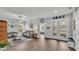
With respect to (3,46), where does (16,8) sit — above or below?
above

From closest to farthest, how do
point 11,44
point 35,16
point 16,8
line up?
point 16,8 < point 11,44 < point 35,16

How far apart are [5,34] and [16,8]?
3.23ft
